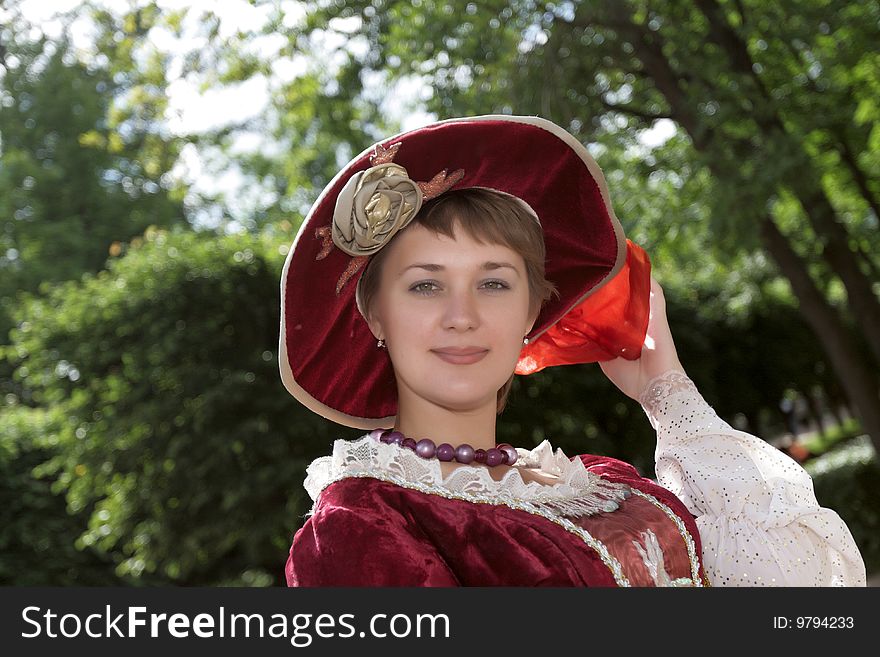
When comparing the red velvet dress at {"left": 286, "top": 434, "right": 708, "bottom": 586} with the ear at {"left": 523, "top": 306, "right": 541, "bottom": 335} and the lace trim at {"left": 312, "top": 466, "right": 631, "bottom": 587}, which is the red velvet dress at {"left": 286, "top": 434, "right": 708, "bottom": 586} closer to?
the lace trim at {"left": 312, "top": 466, "right": 631, "bottom": 587}

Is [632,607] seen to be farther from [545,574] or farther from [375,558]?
[375,558]

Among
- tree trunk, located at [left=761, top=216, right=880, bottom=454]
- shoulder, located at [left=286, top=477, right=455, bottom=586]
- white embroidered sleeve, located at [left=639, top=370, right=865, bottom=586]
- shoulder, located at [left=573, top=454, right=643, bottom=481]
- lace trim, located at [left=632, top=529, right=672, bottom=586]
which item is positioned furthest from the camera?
tree trunk, located at [left=761, top=216, right=880, bottom=454]

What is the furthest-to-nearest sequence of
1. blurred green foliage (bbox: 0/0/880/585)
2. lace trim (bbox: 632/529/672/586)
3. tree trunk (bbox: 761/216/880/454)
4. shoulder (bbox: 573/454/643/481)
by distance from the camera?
tree trunk (bbox: 761/216/880/454), blurred green foliage (bbox: 0/0/880/585), shoulder (bbox: 573/454/643/481), lace trim (bbox: 632/529/672/586)

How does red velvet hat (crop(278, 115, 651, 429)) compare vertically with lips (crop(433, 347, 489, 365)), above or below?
above

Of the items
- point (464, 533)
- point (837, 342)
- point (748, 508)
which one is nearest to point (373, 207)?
point (464, 533)

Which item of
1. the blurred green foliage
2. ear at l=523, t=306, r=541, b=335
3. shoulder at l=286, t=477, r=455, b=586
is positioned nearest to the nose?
ear at l=523, t=306, r=541, b=335

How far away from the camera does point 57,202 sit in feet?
62.3

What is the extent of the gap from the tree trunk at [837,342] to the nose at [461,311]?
647 centimetres

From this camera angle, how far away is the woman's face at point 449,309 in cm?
185

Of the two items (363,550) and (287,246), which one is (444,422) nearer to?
(363,550)

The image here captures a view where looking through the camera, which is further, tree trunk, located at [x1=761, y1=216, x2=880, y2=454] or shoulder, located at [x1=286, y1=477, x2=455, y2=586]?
tree trunk, located at [x1=761, y1=216, x2=880, y2=454]

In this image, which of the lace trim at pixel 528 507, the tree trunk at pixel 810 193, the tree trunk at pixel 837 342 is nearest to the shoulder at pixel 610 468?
the lace trim at pixel 528 507

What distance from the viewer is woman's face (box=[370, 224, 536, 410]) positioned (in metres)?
1.85

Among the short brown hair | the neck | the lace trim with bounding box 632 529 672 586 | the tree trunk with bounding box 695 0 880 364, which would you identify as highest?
the tree trunk with bounding box 695 0 880 364
